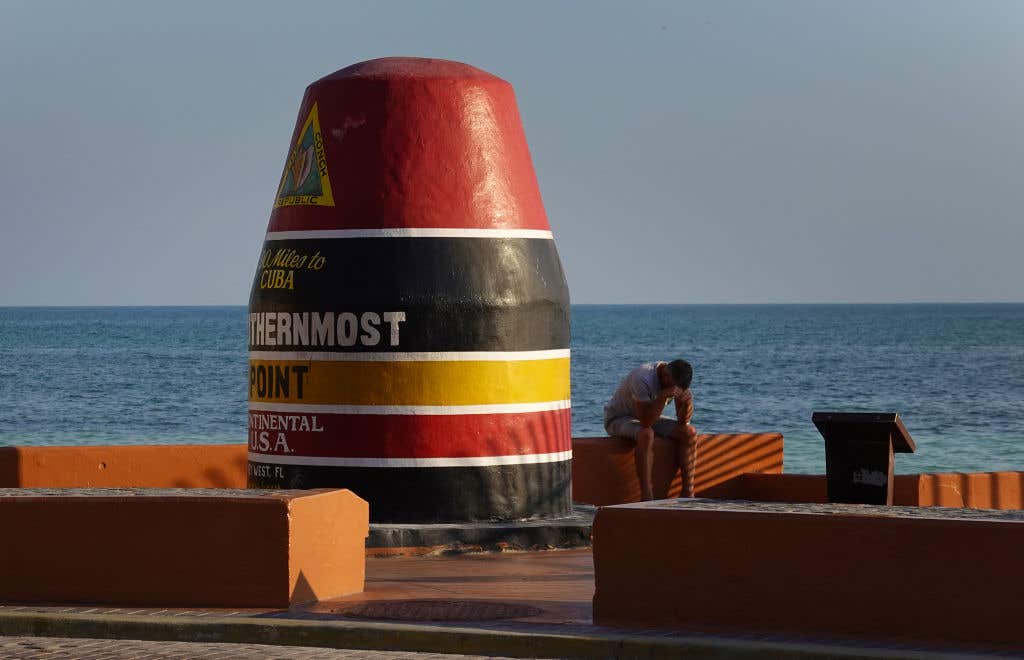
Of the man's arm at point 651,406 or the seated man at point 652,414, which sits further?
the man's arm at point 651,406

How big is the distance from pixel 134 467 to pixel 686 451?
465 centimetres

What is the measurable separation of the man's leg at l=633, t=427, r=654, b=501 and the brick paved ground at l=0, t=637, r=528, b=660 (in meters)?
5.65

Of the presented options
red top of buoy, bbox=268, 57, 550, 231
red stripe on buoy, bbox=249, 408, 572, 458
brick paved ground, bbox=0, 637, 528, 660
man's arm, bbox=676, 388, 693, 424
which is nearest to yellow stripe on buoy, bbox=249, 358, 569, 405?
red stripe on buoy, bbox=249, 408, 572, 458

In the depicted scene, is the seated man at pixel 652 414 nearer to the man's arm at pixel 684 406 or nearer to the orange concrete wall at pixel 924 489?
the man's arm at pixel 684 406

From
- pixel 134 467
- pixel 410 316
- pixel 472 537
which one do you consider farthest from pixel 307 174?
pixel 134 467

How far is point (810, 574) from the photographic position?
32.2 ft

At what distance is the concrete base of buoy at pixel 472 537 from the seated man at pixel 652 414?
63.5 inches

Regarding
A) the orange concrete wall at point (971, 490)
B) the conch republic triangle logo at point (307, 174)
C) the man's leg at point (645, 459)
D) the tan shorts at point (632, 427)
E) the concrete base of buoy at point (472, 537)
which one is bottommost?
the concrete base of buoy at point (472, 537)

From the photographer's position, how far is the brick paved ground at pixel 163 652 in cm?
987

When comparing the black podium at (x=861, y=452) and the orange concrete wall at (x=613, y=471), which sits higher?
the black podium at (x=861, y=452)

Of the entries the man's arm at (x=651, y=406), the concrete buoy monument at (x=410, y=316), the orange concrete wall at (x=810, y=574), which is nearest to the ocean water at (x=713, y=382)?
the man's arm at (x=651, y=406)

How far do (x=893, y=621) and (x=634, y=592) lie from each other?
1.46 metres

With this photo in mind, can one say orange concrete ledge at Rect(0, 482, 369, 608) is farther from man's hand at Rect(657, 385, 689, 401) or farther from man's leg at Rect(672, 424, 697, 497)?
man's leg at Rect(672, 424, 697, 497)

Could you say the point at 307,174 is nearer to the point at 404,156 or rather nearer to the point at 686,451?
the point at 404,156
